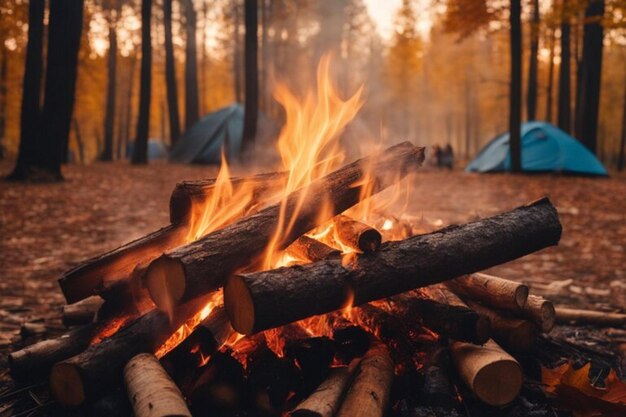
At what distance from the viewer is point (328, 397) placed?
7.02 feet

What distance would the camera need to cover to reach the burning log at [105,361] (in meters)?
2.26

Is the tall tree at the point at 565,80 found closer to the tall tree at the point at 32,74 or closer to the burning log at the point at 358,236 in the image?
the tall tree at the point at 32,74

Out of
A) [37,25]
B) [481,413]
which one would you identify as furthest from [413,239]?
[37,25]

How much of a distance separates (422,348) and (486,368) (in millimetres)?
406

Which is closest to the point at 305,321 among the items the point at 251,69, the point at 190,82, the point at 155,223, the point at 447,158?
the point at 155,223

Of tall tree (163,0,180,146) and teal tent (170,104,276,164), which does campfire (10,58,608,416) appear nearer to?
teal tent (170,104,276,164)

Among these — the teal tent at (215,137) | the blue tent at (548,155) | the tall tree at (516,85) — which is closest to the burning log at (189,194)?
the tall tree at (516,85)

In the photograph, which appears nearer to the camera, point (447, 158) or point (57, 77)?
point (57, 77)

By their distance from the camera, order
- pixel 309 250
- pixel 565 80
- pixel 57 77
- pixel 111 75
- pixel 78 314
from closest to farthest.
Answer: pixel 309 250 < pixel 78 314 < pixel 57 77 < pixel 565 80 < pixel 111 75

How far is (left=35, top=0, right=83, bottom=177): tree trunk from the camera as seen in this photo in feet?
34.5

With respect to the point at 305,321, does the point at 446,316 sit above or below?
above

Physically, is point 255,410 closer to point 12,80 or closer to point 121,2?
point 121,2

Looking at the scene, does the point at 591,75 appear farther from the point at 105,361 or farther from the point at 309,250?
the point at 105,361

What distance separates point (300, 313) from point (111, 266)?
3.87ft
